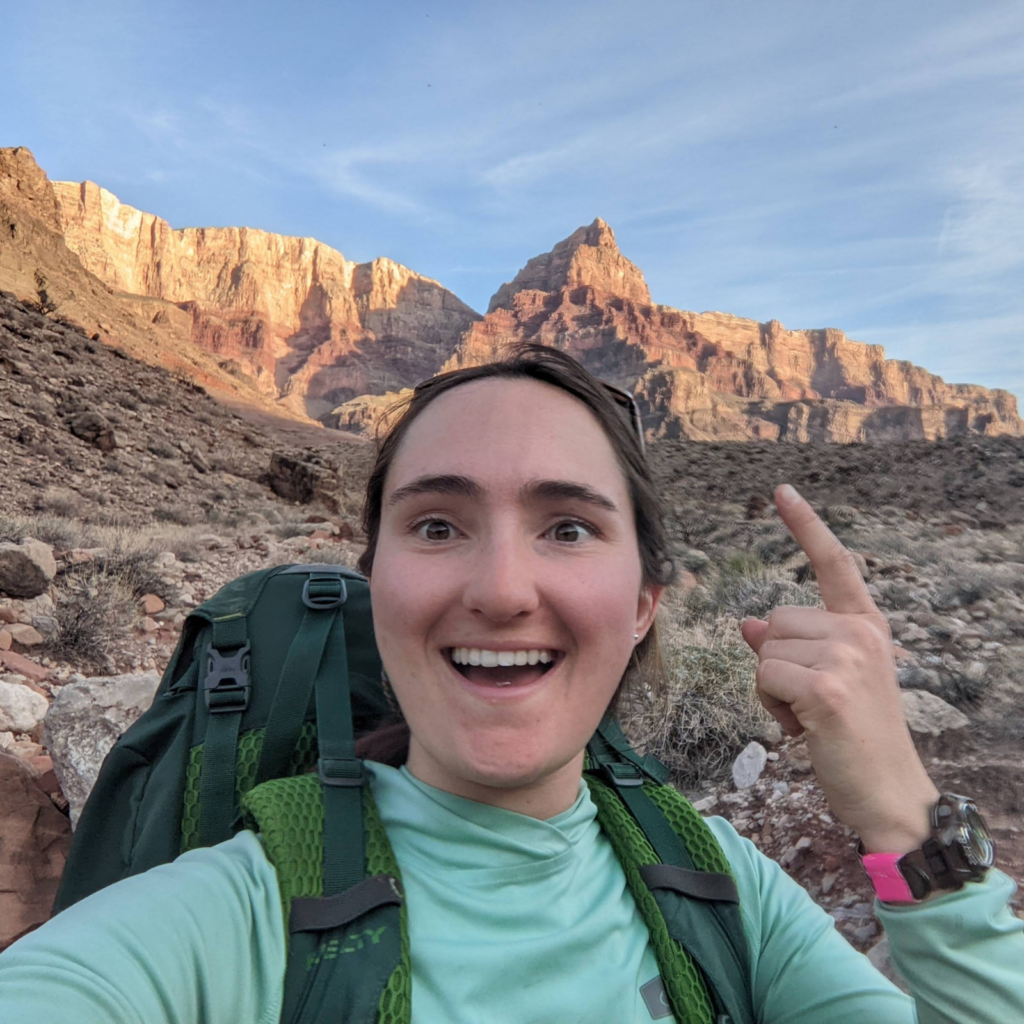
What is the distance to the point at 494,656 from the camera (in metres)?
1.09

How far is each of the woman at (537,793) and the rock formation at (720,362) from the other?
82351 millimetres

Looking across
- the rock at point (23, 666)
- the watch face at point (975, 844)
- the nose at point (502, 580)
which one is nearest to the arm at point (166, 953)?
the nose at point (502, 580)

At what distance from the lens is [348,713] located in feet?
4.28

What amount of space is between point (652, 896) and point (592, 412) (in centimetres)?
88

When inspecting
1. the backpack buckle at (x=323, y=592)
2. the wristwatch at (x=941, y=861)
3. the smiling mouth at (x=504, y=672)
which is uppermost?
the backpack buckle at (x=323, y=592)

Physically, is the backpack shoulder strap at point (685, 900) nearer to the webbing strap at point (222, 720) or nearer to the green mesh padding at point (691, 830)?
the green mesh padding at point (691, 830)

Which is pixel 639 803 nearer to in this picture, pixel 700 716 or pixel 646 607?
pixel 646 607

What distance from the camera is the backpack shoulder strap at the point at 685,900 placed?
110cm

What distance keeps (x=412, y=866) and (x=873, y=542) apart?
8960mm

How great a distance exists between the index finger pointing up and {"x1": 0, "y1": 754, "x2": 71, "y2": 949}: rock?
212 cm

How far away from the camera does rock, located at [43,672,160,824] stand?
225 cm

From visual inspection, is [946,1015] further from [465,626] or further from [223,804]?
[223,804]

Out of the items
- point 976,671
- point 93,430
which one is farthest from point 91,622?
point 93,430

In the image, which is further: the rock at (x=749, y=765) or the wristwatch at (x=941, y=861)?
the rock at (x=749, y=765)
